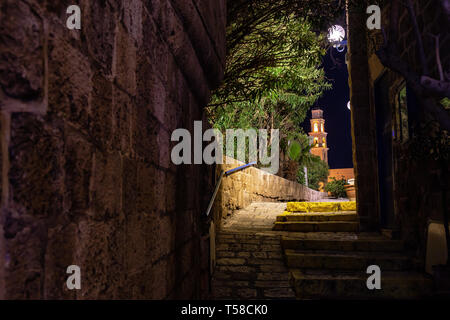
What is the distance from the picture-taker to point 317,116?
246ft

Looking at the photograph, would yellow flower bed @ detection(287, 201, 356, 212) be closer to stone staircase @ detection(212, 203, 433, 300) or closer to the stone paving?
the stone paving

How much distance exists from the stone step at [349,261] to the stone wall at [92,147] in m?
3.05

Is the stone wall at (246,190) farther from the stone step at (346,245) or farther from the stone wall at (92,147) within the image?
the stone wall at (92,147)

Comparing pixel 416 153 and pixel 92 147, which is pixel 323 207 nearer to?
pixel 416 153

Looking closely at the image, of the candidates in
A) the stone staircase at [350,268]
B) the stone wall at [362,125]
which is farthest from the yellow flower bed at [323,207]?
the stone staircase at [350,268]

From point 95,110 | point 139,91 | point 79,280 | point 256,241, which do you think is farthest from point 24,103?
point 256,241

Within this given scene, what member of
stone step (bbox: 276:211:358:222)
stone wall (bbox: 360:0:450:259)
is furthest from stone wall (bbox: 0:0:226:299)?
stone step (bbox: 276:211:358:222)

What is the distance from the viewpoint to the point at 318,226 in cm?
677

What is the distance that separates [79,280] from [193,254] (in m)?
1.97

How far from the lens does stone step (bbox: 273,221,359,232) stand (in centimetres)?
677

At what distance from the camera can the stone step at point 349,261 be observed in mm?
4969

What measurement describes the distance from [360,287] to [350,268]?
56cm

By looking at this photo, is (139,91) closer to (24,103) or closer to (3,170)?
(24,103)

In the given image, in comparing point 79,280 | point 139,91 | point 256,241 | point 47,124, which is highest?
point 139,91
